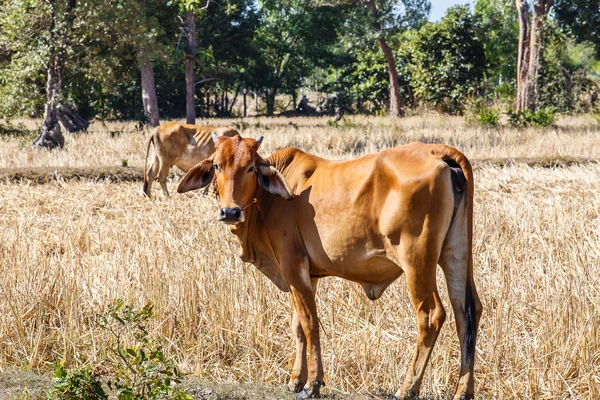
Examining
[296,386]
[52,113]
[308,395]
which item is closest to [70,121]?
[52,113]

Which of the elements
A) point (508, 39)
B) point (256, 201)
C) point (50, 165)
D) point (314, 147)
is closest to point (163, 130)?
point (50, 165)

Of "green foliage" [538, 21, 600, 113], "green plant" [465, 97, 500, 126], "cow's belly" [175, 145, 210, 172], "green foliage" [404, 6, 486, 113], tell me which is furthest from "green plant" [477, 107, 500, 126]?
Result: "cow's belly" [175, 145, 210, 172]

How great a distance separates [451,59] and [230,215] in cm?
2714

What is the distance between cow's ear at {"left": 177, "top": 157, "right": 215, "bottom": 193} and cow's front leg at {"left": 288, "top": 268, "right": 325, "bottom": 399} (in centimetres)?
76

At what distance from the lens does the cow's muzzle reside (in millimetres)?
3824

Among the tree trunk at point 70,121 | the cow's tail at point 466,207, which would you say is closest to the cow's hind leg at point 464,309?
the cow's tail at point 466,207

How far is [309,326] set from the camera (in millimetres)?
4043

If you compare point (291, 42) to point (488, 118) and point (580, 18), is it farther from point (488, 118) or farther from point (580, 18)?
point (488, 118)

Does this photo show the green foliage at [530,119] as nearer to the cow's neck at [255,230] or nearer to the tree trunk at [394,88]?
the tree trunk at [394,88]

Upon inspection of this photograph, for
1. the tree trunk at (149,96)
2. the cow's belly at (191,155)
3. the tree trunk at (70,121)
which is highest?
the tree trunk at (149,96)

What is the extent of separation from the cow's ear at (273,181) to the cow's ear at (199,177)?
329mm

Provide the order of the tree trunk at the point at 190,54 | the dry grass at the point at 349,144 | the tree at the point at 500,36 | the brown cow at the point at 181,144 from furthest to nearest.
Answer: the tree at the point at 500,36 → the tree trunk at the point at 190,54 → the dry grass at the point at 349,144 → the brown cow at the point at 181,144

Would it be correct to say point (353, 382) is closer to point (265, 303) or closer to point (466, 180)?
point (265, 303)

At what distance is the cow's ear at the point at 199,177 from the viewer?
4277 mm
